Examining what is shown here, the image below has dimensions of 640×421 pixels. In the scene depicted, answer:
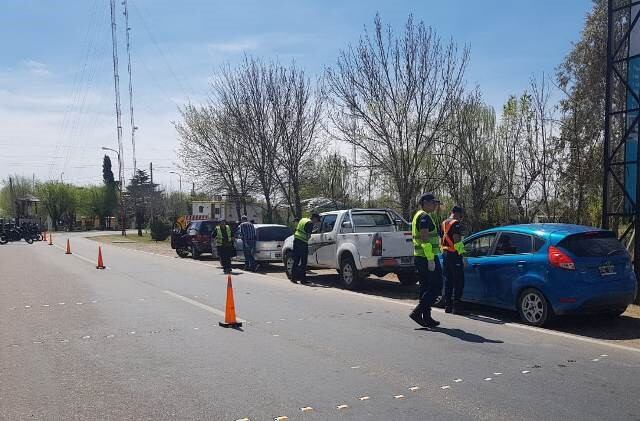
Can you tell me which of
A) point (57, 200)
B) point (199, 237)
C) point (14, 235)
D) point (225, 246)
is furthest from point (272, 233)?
point (57, 200)

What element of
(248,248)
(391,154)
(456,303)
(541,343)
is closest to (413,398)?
(541,343)

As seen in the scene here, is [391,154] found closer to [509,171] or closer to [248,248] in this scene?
[509,171]

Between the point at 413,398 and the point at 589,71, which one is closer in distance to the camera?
the point at 413,398

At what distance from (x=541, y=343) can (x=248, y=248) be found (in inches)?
482

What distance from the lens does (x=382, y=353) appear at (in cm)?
702

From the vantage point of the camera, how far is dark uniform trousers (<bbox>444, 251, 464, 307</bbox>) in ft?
31.6

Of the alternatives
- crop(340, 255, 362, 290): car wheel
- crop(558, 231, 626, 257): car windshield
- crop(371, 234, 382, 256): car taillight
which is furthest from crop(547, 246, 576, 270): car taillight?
crop(340, 255, 362, 290): car wheel

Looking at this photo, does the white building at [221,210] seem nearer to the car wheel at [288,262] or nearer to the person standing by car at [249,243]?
the person standing by car at [249,243]

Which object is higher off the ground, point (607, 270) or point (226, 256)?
point (607, 270)

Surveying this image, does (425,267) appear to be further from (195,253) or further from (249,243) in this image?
(195,253)

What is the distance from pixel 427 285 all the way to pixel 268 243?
1083 centimetres

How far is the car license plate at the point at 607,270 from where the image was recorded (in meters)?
8.28

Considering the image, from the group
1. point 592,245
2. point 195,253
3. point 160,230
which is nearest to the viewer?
point 592,245

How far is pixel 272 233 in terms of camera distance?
1948 cm
